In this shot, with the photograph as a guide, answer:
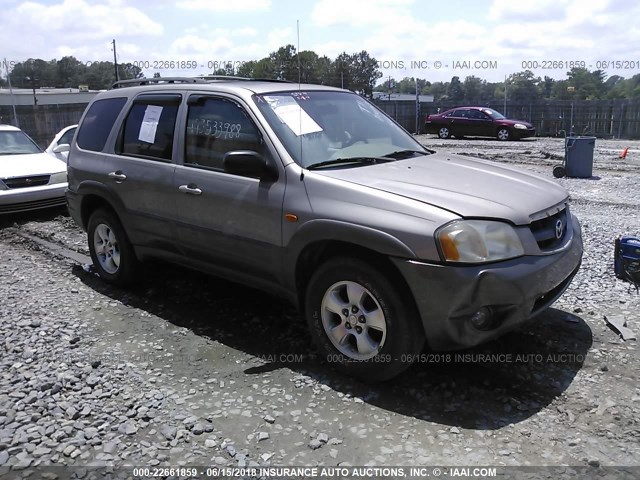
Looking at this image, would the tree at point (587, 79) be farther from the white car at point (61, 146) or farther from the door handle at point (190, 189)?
the door handle at point (190, 189)

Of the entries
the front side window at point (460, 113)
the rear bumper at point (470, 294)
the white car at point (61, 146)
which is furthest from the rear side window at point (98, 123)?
the front side window at point (460, 113)

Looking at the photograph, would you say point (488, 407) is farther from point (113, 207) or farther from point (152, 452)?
point (113, 207)

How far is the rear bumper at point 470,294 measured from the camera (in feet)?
10.5

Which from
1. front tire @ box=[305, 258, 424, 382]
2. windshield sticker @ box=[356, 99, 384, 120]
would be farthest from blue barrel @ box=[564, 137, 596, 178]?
front tire @ box=[305, 258, 424, 382]

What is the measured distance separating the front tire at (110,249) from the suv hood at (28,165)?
14.7 ft

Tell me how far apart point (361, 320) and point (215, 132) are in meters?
1.99

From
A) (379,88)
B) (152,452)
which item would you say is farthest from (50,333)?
(379,88)

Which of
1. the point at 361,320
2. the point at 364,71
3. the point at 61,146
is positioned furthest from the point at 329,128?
the point at 364,71

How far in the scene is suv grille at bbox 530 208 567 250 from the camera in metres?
3.54

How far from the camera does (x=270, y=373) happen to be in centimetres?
392

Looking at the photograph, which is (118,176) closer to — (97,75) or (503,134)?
(503,134)

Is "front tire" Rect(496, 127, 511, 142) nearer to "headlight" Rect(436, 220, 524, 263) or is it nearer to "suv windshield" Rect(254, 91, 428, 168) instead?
"suv windshield" Rect(254, 91, 428, 168)

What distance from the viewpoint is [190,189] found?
4520mm

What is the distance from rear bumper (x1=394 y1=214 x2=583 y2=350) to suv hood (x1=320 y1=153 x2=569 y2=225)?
1.07 ft
